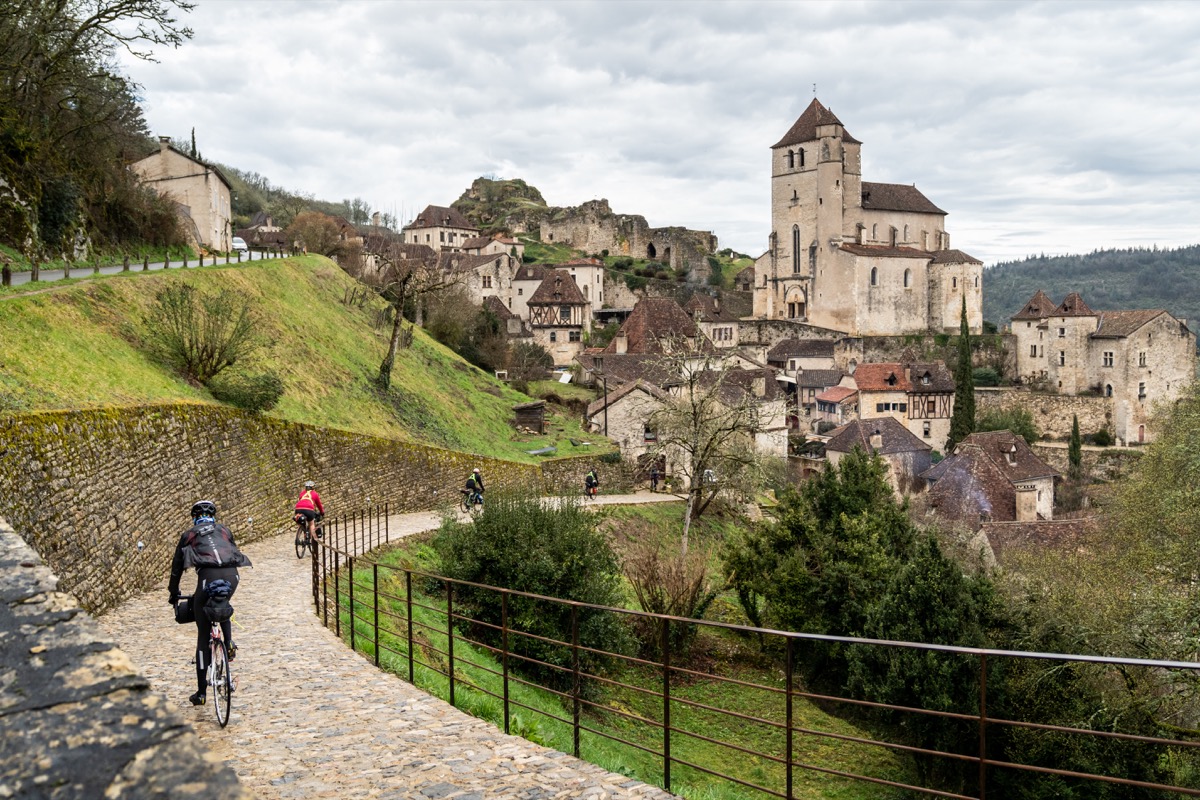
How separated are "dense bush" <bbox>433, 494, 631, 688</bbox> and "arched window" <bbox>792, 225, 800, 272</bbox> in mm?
74898

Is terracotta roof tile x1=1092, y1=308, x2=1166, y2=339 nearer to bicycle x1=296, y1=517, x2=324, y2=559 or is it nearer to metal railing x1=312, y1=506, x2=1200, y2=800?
metal railing x1=312, y1=506, x2=1200, y2=800

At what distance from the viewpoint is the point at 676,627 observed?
2012cm

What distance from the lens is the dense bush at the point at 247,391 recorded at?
19422 mm

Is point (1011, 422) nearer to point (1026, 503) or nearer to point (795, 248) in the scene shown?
point (1026, 503)

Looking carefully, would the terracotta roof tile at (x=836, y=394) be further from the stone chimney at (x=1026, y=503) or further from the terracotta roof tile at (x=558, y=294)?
the stone chimney at (x=1026, y=503)

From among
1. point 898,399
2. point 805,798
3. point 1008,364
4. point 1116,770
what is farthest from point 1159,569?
point 1008,364

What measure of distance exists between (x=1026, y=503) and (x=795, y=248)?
4504 cm

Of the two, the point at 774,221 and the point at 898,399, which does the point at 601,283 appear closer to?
the point at 774,221

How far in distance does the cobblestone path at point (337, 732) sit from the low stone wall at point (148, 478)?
1260mm

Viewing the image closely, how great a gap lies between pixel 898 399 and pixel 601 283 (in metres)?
36.2

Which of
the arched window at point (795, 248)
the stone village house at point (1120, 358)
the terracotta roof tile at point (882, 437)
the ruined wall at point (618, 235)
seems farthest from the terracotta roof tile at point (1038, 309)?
the ruined wall at point (618, 235)

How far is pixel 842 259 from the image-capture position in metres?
83.1

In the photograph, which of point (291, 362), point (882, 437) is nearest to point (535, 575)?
point (291, 362)

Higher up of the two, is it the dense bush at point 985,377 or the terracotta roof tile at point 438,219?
the terracotta roof tile at point 438,219
